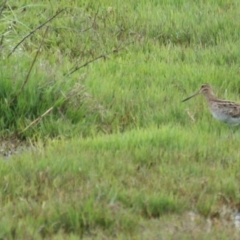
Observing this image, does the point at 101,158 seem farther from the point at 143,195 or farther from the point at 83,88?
the point at 83,88

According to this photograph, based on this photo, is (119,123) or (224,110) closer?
(224,110)

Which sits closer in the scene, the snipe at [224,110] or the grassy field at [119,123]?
the grassy field at [119,123]

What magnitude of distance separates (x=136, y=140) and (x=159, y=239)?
161 cm

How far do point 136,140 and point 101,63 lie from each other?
2.08m

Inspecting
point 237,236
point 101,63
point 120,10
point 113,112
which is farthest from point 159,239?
point 120,10

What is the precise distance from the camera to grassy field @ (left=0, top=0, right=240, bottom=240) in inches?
221

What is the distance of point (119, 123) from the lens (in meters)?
7.44

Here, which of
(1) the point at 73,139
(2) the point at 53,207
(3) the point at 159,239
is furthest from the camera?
(1) the point at 73,139

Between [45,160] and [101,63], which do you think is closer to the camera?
[45,160]

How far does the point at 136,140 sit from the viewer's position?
6.76m

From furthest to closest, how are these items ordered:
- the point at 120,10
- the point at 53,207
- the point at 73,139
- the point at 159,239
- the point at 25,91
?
the point at 120,10, the point at 25,91, the point at 73,139, the point at 53,207, the point at 159,239

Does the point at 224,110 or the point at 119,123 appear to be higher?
the point at 224,110

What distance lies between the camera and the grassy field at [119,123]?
18.4 ft

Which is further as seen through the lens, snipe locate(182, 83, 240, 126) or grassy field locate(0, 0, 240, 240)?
snipe locate(182, 83, 240, 126)
